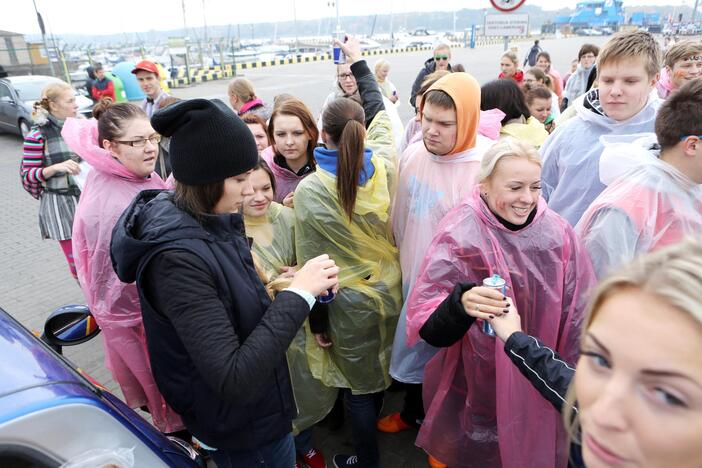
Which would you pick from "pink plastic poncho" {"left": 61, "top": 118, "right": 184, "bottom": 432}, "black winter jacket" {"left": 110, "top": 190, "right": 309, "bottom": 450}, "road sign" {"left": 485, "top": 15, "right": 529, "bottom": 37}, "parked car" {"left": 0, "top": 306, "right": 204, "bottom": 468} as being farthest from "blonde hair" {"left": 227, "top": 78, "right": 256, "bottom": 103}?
"road sign" {"left": 485, "top": 15, "right": 529, "bottom": 37}

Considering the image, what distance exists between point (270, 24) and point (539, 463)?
136642 mm

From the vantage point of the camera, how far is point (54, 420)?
102 centimetres

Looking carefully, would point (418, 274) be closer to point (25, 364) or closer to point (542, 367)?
point (542, 367)

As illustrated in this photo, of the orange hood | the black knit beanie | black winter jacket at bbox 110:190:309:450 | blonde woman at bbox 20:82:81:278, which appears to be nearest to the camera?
black winter jacket at bbox 110:190:309:450

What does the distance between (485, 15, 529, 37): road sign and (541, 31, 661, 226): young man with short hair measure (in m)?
7.69

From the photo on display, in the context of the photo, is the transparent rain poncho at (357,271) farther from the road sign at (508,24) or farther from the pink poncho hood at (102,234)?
the road sign at (508,24)

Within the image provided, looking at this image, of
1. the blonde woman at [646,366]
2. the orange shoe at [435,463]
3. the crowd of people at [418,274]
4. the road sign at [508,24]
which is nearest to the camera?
the blonde woman at [646,366]

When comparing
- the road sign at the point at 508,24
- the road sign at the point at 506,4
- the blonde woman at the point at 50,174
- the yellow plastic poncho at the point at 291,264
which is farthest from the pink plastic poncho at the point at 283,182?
the road sign at the point at 508,24

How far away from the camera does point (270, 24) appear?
123000 millimetres

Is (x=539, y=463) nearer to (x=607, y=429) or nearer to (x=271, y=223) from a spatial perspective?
(x=607, y=429)

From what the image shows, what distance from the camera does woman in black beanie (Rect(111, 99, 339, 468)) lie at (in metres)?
1.25

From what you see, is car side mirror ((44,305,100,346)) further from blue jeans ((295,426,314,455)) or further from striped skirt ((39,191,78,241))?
striped skirt ((39,191,78,241))

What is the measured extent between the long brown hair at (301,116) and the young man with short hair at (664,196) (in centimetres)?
167

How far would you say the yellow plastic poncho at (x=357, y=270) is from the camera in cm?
214
